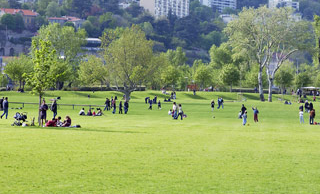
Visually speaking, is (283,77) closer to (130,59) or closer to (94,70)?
(130,59)

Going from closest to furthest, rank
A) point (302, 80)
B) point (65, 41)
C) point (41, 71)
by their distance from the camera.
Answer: point (41, 71) < point (65, 41) < point (302, 80)

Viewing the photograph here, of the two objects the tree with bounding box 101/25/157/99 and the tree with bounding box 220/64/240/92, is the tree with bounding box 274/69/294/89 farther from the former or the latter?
the tree with bounding box 101/25/157/99

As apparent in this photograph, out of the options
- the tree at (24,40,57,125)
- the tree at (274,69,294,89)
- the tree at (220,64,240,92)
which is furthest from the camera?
the tree at (274,69,294,89)

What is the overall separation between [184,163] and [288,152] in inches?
232

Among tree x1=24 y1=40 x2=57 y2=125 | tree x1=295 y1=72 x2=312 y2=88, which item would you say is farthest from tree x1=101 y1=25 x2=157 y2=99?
tree x1=295 y1=72 x2=312 y2=88

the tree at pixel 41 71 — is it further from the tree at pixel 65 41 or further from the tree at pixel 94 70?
the tree at pixel 65 41

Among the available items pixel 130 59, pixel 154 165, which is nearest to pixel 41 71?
pixel 154 165


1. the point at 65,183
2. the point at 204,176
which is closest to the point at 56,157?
the point at 65,183

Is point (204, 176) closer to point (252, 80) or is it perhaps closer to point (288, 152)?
point (288, 152)

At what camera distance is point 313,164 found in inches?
735

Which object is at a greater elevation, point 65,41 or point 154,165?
point 65,41

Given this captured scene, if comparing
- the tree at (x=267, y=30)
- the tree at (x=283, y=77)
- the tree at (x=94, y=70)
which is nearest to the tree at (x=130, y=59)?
the tree at (x=94, y=70)

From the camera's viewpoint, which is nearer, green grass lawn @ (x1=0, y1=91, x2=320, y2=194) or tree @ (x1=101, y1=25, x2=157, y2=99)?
green grass lawn @ (x1=0, y1=91, x2=320, y2=194)

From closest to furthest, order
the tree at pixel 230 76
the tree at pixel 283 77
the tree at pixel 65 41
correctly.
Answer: the tree at pixel 230 76 < the tree at pixel 283 77 < the tree at pixel 65 41
